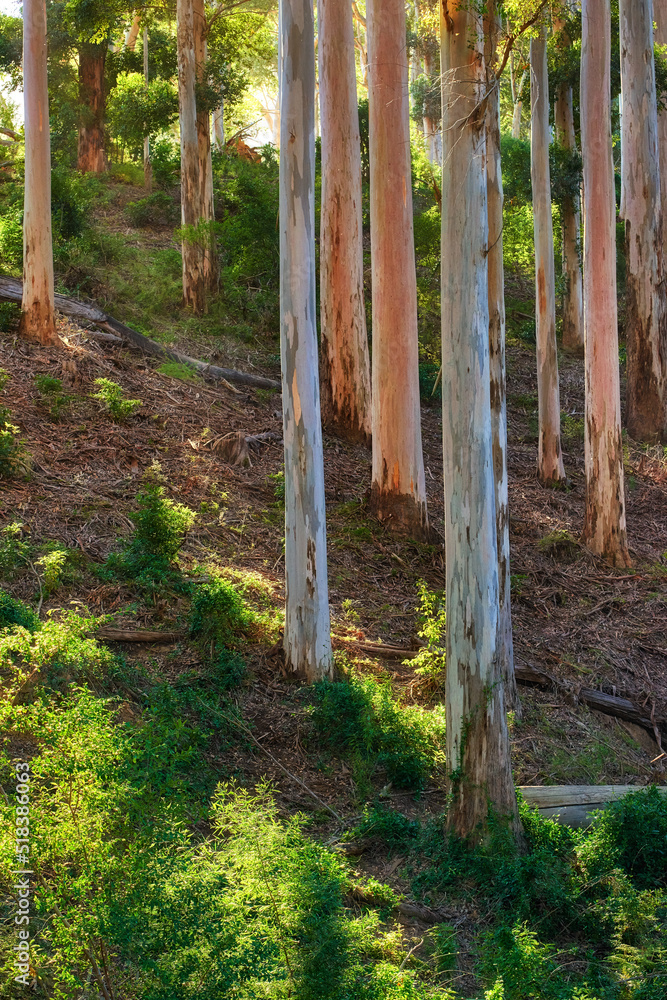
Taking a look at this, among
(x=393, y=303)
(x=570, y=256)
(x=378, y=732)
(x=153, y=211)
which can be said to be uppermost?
(x=153, y=211)

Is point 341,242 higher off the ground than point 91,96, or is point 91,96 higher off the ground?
point 91,96

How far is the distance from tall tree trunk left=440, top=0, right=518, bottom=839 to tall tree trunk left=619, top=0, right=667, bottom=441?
1059 cm

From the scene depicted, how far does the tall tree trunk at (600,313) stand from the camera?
11.1m

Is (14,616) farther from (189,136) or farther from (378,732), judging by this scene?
(189,136)

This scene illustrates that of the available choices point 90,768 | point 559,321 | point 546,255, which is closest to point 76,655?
point 90,768

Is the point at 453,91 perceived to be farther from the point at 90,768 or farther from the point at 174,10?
the point at 174,10

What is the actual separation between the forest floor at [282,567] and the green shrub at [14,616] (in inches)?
22.9

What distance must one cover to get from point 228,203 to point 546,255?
771 centimetres

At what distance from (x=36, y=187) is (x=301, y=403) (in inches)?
241

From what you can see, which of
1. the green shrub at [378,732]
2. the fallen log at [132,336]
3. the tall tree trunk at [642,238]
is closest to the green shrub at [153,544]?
the green shrub at [378,732]

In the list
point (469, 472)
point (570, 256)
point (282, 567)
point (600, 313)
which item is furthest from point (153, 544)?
point (570, 256)

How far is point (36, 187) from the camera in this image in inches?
420

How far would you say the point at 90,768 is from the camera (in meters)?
3.56

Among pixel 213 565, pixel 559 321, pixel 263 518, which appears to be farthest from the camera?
pixel 559 321
